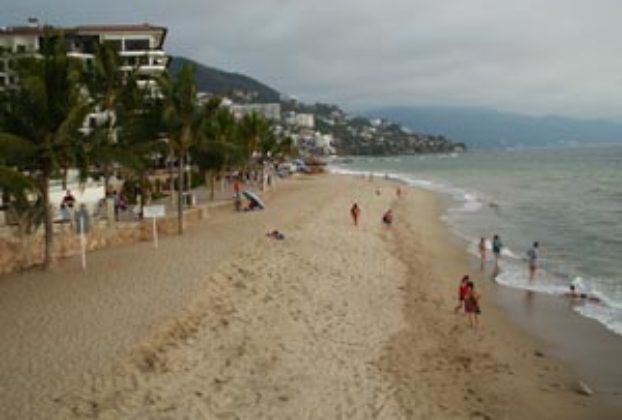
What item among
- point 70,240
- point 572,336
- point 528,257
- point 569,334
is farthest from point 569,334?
point 70,240

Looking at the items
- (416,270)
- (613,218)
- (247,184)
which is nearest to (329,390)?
(416,270)

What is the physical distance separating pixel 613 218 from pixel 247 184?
30.8 meters

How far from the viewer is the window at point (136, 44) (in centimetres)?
5997

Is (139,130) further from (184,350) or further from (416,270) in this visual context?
(184,350)

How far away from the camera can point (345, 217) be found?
35438 millimetres

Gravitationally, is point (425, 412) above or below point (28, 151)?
below

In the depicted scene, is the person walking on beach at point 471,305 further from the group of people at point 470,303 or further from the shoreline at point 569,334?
the shoreline at point 569,334

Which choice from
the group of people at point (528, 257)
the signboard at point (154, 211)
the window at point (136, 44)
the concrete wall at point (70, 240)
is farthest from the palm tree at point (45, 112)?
the window at point (136, 44)

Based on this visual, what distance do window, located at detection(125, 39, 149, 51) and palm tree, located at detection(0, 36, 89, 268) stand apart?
4383 cm

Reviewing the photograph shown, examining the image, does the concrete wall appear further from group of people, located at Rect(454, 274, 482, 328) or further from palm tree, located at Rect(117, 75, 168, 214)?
group of people, located at Rect(454, 274, 482, 328)

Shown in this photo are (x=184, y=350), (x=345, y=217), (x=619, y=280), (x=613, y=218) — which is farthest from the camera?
(x=613, y=218)

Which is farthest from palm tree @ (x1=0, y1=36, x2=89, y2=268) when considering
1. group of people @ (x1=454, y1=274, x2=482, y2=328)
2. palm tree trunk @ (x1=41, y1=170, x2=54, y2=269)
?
group of people @ (x1=454, y1=274, x2=482, y2=328)

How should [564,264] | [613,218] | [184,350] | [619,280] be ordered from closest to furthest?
[184,350], [619,280], [564,264], [613,218]

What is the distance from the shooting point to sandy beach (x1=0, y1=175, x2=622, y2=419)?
409 inches
